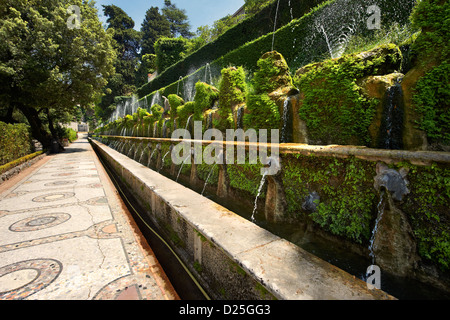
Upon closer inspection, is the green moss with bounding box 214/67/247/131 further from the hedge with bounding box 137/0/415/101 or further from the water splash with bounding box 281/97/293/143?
the hedge with bounding box 137/0/415/101

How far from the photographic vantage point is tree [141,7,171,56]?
5141cm

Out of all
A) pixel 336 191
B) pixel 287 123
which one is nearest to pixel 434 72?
pixel 336 191

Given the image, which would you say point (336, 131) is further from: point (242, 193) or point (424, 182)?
point (242, 193)

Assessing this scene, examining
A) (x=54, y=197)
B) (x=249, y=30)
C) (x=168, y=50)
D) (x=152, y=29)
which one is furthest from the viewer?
(x=152, y=29)

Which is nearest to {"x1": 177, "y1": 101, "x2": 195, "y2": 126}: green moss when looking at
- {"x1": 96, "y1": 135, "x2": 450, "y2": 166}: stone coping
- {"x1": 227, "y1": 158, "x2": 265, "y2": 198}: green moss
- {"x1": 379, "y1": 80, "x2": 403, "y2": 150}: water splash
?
{"x1": 227, "y1": 158, "x2": 265, "y2": 198}: green moss

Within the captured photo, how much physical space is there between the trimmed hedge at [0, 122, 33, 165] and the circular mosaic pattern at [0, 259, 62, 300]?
8.01m

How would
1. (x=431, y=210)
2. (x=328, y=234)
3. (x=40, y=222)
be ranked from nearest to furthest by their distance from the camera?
(x=431, y=210) < (x=328, y=234) < (x=40, y=222)

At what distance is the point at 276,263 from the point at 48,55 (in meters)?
16.0

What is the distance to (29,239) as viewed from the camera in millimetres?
2625

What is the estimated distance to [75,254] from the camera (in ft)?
7.47

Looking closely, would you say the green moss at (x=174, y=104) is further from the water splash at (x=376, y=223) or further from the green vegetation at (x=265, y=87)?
the water splash at (x=376, y=223)

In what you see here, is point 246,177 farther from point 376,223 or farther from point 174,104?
point 174,104

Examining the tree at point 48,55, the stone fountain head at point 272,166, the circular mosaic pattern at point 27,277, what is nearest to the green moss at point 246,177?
the stone fountain head at point 272,166
